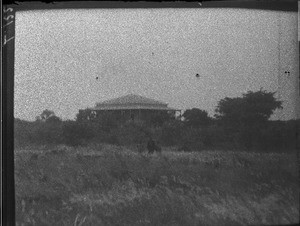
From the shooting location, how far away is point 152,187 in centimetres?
267

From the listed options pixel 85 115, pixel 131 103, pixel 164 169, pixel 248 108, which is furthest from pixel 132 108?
pixel 248 108

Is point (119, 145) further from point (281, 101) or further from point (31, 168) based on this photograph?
point (281, 101)

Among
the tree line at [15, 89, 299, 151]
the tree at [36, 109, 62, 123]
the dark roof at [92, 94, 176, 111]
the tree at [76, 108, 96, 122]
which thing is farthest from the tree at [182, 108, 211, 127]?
the tree at [36, 109, 62, 123]

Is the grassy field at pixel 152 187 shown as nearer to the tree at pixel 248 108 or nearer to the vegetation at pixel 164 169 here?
the vegetation at pixel 164 169

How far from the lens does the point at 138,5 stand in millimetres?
2623

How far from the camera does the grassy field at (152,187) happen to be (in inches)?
103

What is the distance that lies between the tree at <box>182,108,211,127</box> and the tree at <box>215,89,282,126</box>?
0.07 metres

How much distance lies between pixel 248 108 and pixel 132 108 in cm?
Result: 66

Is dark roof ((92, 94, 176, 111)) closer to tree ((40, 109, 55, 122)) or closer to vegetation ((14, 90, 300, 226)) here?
vegetation ((14, 90, 300, 226))

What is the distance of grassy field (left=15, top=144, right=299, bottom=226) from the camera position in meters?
2.61

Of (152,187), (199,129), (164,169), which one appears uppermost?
(199,129)

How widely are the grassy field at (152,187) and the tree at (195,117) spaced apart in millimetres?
172

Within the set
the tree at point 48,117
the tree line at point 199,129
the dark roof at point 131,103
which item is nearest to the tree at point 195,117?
the tree line at point 199,129

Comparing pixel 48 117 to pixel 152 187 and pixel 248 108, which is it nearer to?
pixel 152 187
